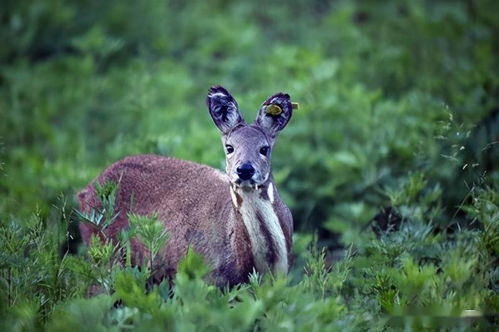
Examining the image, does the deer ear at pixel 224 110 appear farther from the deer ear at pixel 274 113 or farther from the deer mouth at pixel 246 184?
the deer mouth at pixel 246 184

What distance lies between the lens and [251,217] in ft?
18.7

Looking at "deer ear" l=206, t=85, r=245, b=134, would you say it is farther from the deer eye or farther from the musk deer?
the deer eye

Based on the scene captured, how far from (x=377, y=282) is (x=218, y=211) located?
4.22ft

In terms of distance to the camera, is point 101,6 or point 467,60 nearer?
point 467,60

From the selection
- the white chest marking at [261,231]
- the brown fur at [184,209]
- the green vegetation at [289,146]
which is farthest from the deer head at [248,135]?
the green vegetation at [289,146]

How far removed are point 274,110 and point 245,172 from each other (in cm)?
67

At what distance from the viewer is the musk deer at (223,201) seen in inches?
223

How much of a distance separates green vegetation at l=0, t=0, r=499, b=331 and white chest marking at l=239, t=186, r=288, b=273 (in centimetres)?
23

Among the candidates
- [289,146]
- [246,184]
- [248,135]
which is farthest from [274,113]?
[289,146]

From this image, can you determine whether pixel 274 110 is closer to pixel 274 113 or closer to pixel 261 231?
pixel 274 113

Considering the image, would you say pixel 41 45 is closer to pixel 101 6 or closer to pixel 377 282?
pixel 101 6

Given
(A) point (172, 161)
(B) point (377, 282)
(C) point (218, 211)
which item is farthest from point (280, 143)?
(B) point (377, 282)

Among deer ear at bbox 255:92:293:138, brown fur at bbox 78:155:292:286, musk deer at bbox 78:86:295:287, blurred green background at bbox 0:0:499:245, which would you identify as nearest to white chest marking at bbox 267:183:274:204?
musk deer at bbox 78:86:295:287

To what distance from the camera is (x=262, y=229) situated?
5.68m
